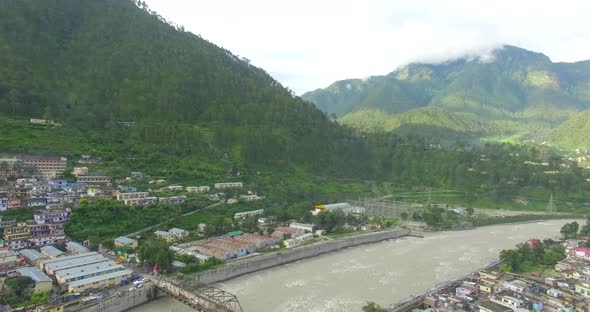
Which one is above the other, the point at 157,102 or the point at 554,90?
Result: the point at 554,90

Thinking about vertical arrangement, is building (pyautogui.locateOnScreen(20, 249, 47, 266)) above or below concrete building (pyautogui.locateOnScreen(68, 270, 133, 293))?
above

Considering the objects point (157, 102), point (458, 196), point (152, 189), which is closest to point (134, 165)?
point (152, 189)

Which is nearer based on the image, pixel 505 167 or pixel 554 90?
pixel 505 167

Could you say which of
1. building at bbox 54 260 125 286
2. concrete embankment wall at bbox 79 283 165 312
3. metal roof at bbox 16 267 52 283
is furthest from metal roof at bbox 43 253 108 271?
concrete embankment wall at bbox 79 283 165 312

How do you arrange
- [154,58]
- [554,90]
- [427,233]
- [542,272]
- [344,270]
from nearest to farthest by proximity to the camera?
[542,272], [344,270], [427,233], [154,58], [554,90]

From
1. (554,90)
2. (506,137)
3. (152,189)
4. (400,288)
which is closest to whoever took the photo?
(400,288)

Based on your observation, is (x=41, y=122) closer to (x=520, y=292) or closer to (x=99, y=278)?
(x=99, y=278)

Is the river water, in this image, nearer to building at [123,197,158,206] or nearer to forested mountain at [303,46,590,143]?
building at [123,197,158,206]

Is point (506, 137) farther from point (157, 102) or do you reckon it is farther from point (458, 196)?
point (157, 102)

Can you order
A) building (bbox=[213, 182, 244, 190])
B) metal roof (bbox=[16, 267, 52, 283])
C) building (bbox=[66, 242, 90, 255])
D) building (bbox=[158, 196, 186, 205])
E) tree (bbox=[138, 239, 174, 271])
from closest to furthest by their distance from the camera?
metal roof (bbox=[16, 267, 52, 283]), tree (bbox=[138, 239, 174, 271]), building (bbox=[66, 242, 90, 255]), building (bbox=[158, 196, 186, 205]), building (bbox=[213, 182, 244, 190])
